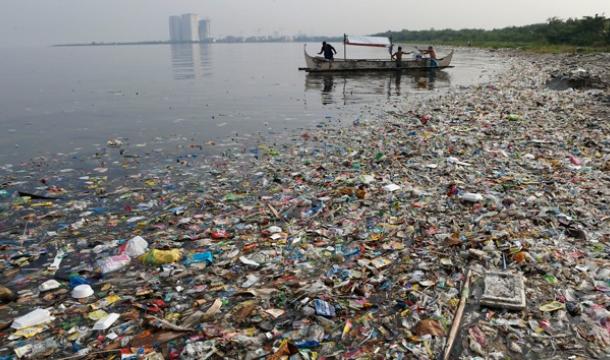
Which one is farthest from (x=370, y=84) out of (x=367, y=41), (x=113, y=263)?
Answer: (x=113, y=263)

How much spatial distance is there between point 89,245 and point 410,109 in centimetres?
1242

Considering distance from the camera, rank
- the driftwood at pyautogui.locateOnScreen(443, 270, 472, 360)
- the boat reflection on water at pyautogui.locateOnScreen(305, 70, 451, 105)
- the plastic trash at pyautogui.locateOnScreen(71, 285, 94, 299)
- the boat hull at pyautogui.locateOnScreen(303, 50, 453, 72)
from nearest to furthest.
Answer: the driftwood at pyautogui.locateOnScreen(443, 270, 472, 360) → the plastic trash at pyautogui.locateOnScreen(71, 285, 94, 299) → the boat reflection on water at pyautogui.locateOnScreen(305, 70, 451, 105) → the boat hull at pyautogui.locateOnScreen(303, 50, 453, 72)

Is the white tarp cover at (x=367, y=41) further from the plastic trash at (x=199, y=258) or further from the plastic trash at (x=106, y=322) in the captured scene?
the plastic trash at (x=106, y=322)

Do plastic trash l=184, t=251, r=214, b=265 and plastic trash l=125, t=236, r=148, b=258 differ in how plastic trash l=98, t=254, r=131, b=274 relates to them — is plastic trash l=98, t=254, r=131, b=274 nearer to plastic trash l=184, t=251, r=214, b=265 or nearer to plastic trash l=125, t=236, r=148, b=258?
plastic trash l=125, t=236, r=148, b=258

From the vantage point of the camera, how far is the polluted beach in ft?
11.5

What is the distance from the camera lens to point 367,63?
27641 millimetres

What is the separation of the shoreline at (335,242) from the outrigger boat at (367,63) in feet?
62.3

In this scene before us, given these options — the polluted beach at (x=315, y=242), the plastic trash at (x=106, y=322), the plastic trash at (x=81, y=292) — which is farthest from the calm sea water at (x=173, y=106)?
the plastic trash at (x=106, y=322)

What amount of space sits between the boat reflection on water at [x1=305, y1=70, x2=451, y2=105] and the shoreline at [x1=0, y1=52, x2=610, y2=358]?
10.5 metres

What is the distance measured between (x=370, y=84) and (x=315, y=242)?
67.9 ft

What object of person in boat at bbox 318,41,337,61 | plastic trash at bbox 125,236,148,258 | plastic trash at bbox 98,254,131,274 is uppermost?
person in boat at bbox 318,41,337,61

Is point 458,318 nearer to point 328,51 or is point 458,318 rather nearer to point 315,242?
point 315,242

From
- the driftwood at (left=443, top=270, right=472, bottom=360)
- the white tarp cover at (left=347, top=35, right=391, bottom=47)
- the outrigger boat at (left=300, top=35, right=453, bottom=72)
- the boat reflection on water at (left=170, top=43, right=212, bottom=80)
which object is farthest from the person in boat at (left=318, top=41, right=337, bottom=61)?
the driftwood at (left=443, top=270, right=472, bottom=360)

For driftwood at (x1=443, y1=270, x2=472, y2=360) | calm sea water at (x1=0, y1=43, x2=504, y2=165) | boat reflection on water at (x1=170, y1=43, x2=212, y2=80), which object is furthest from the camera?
boat reflection on water at (x1=170, y1=43, x2=212, y2=80)
